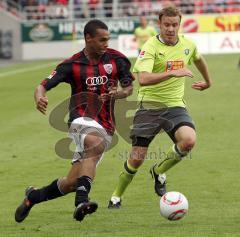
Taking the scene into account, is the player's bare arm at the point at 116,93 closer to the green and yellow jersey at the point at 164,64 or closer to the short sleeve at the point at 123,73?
the short sleeve at the point at 123,73

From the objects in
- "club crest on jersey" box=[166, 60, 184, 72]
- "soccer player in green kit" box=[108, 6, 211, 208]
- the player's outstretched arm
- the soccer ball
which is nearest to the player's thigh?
"soccer player in green kit" box=[108, 6, 211, 208]

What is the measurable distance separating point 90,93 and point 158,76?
0.86 metres

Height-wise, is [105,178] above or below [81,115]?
below

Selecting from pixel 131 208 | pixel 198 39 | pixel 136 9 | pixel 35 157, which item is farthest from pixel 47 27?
pixel 131 208

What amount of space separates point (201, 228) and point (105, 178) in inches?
148

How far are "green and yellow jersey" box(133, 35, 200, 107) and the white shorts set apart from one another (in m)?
1.07

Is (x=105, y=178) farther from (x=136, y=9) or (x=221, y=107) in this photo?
(x=136, y=9)

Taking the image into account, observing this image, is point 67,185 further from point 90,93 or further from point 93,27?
point 93,27

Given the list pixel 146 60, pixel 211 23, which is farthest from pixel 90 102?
pixel 211 23

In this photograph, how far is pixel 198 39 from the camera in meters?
46.0

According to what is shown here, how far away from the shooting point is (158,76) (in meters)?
9.12

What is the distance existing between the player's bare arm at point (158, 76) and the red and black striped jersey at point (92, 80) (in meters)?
0.43

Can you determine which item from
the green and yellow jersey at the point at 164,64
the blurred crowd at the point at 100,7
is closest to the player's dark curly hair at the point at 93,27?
the green and yellow jersey at the point at 164,64

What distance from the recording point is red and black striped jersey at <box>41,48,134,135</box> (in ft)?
28.4
